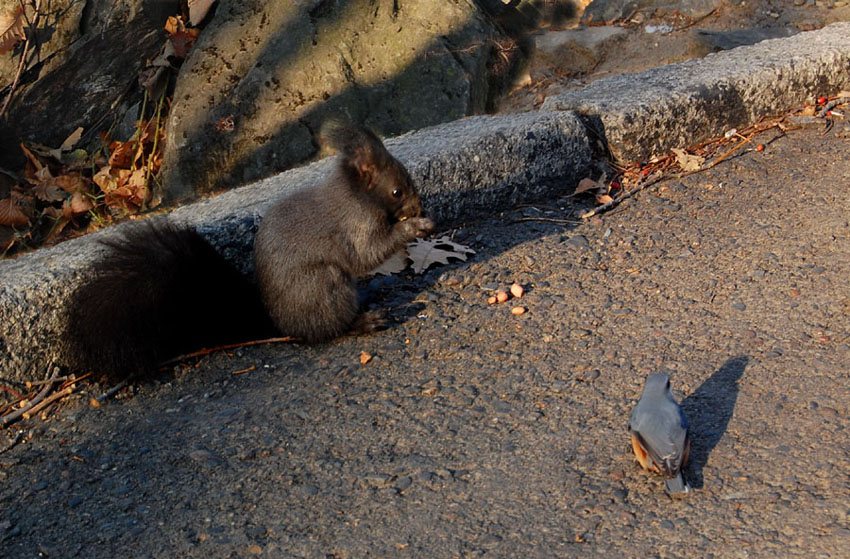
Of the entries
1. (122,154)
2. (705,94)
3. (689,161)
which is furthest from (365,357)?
(122,154)

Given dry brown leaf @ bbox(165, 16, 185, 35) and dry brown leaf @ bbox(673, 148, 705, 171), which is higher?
dry brown leaf @ bbox(165, 16, 185, 35)

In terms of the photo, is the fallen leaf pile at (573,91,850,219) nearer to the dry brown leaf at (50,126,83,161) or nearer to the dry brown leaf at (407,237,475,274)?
the dry brown leaf at (407,237,475,274)

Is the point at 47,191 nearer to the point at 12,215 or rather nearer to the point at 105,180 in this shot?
the point at 12,215

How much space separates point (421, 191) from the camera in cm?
415

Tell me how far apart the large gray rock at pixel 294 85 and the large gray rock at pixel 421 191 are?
138 cm

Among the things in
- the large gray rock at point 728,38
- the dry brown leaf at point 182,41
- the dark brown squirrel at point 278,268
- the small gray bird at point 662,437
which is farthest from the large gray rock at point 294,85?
the small gray bird at point 662,437

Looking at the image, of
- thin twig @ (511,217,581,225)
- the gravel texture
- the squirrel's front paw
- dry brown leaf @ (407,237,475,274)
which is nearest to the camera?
the gravel texture

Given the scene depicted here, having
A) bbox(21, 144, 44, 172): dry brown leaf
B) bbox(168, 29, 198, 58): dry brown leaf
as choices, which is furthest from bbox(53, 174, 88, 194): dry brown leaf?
bbox(168, 29, 198, 58): dry brown leaf

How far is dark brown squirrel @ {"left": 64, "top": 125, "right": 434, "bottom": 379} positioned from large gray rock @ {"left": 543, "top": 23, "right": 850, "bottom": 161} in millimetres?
1477

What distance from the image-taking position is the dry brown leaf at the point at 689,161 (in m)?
4.52

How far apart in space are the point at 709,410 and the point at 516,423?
0.61m

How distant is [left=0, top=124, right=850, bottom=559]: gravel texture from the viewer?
2.42m

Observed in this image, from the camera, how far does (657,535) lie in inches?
91.0

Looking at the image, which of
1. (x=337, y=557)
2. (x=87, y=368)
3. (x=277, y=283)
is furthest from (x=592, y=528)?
(x=87, y=368)
